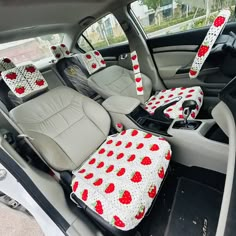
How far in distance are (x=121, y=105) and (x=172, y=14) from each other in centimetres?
117

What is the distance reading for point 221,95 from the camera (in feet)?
2.19

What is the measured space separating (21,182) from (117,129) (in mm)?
767

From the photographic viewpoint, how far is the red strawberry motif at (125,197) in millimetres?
849

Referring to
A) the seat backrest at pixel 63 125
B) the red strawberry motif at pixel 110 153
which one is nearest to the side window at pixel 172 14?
the seat backrest at pixel 63 125

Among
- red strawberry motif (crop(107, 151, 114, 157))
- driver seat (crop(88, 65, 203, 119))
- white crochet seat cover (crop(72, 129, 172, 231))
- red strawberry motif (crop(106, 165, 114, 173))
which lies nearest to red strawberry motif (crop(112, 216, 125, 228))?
white crochet seat cover (crop(72, 129, 172, 231))

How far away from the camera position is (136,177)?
0.94 meters

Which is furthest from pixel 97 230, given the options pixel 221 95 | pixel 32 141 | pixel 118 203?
pixel 221 95

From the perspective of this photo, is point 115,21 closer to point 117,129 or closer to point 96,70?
point 96,70

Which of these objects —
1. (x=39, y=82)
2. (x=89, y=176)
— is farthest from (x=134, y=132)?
(x=39, y=82)

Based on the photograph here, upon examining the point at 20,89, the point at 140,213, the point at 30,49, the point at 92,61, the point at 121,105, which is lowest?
the point at 140,213

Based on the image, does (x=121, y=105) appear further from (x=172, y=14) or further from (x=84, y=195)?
(x=172, y=14)

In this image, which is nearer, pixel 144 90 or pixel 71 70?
pixel 71 70

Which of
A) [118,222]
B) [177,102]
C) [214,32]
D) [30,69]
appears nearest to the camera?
[118,222]

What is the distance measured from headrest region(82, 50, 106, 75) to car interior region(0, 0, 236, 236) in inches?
0.4
